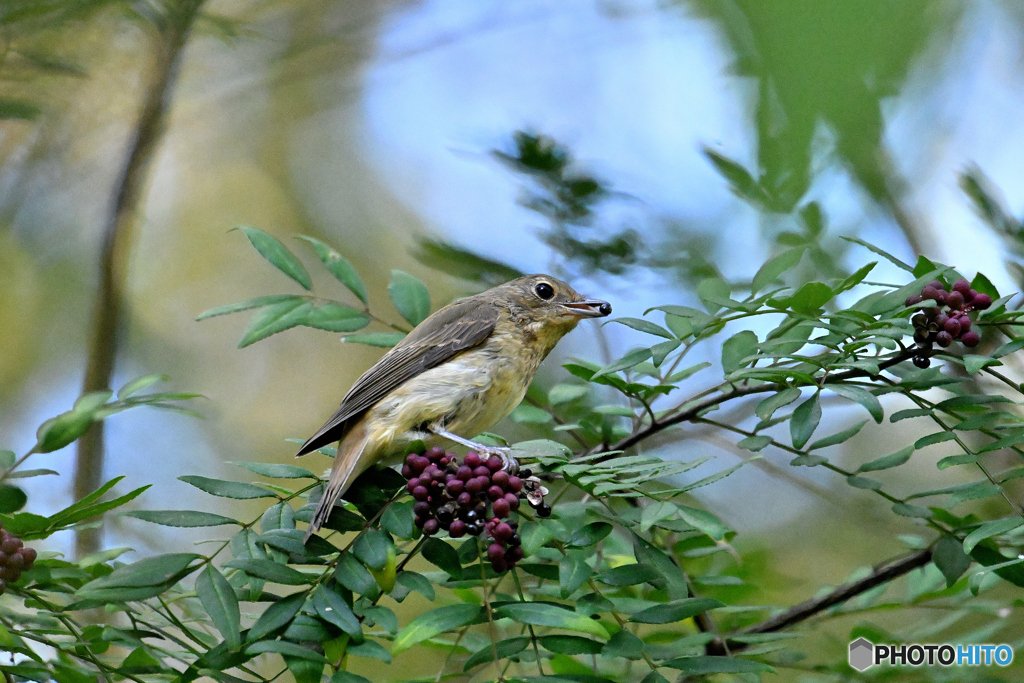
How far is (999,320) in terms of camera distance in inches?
75.2

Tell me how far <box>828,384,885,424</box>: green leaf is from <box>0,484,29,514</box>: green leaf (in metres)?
1.90

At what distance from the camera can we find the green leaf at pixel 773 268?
6.91ft

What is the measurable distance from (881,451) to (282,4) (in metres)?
4.78

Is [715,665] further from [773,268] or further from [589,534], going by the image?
[773,268]

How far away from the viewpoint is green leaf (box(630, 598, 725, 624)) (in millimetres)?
1864

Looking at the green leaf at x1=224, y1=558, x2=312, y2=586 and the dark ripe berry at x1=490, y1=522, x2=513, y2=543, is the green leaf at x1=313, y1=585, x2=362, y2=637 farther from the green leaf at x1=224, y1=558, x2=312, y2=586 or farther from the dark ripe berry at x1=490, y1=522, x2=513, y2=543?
the dark ripe berry at x1=490, y1=522, x2=513, y2=543

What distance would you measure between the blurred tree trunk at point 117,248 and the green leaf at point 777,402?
2.59 metres

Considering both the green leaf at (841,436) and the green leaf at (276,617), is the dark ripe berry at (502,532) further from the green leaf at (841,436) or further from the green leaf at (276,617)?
the green leaf at (841,436)

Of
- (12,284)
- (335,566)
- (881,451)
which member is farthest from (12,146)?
(881,451)

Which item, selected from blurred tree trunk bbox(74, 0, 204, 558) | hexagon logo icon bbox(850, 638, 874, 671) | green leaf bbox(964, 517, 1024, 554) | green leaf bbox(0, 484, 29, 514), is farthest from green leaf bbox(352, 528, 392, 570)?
blurred tree trunk bbox(74, 0, 204, 558)

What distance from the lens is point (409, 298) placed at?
9.18 ft

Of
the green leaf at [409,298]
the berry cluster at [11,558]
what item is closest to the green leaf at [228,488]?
the berry cluster at [11,558]

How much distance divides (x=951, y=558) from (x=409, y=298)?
1748 millimetres

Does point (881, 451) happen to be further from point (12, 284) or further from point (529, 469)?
point (12, 284)
